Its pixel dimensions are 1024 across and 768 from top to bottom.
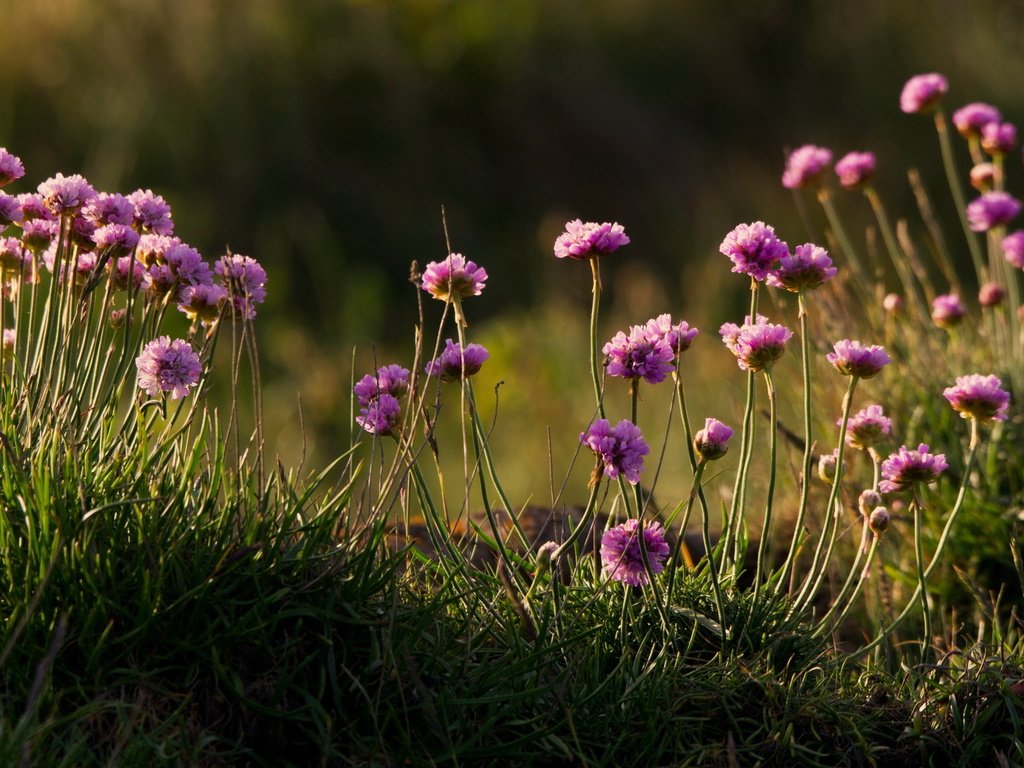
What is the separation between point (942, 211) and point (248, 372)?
20.9 ft

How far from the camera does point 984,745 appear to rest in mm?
2295

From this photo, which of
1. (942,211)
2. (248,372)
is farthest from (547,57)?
(248,372)

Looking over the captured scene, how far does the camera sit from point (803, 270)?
229 cm

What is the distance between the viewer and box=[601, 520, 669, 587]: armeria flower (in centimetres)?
230

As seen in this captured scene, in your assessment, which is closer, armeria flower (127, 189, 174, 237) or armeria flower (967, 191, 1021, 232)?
armeria flower (127, 189, 174, 237)

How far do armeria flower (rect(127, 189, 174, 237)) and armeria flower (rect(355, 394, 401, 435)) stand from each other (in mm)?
534

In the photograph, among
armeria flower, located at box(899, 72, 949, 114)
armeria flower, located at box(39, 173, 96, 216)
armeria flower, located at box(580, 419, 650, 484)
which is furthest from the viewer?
armeria flower, located at box(899, 72, 949, 114)

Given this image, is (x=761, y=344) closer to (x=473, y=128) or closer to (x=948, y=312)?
(x=948, y=312)

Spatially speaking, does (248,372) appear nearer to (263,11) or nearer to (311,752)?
(263,11)

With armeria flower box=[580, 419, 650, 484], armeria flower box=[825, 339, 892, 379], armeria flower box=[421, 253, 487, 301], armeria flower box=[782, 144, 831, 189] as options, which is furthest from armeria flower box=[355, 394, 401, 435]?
armeria flower box=[782, 144, 831, 189]

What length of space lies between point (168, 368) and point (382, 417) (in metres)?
0.39

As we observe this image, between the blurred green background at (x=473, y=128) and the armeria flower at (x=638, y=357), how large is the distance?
4.85m

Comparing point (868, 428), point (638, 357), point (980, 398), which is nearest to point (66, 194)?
point (638, 357)

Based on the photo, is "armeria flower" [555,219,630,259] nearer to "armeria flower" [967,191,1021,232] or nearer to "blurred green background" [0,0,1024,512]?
"armeria flower" [967,191,1021,232]
